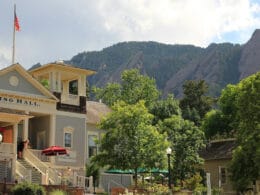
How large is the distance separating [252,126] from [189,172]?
12106 millimetres

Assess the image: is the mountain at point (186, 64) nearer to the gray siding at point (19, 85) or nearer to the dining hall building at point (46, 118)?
the dining hall building at point (46, 118)

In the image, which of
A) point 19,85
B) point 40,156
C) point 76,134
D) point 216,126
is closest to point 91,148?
point 76,134

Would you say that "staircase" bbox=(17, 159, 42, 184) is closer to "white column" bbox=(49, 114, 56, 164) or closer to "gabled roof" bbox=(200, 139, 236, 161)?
"white column" bbox=(49, 114, 56, 164)

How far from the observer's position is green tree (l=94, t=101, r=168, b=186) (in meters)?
35.9

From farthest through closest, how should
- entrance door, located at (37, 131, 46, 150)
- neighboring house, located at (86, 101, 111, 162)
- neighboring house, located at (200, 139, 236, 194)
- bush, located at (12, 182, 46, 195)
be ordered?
neighboring house, located at (200, 139, 236, 194)
neighboring house, located at (86, 101, 111, 162)
entrance door, located at (37, 131, 46, 150)
bush, located at (12, 182, 46, 195)

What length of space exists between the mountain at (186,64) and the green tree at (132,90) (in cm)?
6494

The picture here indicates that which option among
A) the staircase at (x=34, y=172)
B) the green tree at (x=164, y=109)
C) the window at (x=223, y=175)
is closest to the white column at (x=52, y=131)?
the staircase at (x=34, y=172)

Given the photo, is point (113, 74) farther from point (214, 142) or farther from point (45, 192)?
point (45, 192)

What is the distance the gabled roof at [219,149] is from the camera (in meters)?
49.1

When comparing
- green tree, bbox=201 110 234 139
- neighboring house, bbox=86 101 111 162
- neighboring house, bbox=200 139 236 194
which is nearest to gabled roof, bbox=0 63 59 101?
neighboring house, bbox=86 101 111 162

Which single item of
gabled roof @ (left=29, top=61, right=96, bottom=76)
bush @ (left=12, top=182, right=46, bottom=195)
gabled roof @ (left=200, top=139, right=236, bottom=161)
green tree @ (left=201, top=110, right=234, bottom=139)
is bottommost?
bush @ (left=12, top=182, right=46, bottom=195)

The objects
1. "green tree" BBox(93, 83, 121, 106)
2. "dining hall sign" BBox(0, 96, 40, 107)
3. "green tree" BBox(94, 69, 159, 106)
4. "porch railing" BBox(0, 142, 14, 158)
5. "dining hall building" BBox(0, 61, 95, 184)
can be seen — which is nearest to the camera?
"porch railing" BBox(0, 142, 14, 158)

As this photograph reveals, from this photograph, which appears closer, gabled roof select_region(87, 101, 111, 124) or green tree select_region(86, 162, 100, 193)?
green tree select_region(86, 162, 100, 193)

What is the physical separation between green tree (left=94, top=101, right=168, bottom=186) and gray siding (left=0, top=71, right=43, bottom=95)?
6.65 meters
